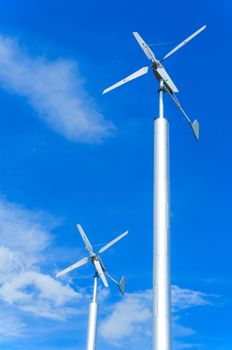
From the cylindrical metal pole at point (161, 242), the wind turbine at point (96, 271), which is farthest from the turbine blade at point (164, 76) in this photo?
the wind turbine at point (96, 271)

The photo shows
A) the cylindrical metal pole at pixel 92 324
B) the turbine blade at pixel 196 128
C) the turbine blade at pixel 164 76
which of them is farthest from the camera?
the cylindrical metal pole at pixel 92 324

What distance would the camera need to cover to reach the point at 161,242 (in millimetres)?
31703

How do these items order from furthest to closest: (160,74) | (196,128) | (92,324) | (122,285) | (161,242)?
1. (122,285)
2. (92,324)
3. (196,128)
4. (160,74)
5. (161,242)

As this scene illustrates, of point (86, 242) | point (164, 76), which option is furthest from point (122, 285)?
point (164, 76)

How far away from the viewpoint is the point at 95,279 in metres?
87.0

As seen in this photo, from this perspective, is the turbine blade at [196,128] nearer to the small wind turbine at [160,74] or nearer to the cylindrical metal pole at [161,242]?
the small wind turbine at [160,74]

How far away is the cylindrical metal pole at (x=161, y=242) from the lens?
2927cm

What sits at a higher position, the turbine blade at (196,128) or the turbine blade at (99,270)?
the turbine blade at (99,270)

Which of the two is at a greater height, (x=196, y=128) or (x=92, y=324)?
(x=196, y=128)

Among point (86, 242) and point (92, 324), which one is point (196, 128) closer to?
point (92, 324)

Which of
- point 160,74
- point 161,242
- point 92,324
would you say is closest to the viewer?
point 161,242

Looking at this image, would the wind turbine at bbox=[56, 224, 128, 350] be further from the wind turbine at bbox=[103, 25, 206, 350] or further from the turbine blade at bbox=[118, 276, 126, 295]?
the wind turbine at bbox=[103, 25, 206, 350]

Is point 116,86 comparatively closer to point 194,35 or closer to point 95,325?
point 194,35

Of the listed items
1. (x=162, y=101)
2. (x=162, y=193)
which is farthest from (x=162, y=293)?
(x=162, y=101)
